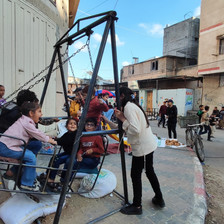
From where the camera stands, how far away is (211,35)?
1678 centimetres

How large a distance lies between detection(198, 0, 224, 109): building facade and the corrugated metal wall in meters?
14.9

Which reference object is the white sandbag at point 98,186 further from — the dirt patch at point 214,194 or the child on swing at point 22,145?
the dirt patch at point 214,194

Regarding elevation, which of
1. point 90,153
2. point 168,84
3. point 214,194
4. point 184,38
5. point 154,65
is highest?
point 184,38

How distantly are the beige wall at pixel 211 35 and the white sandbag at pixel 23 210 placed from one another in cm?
1746

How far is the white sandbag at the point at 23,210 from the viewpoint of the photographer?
6.57 feet

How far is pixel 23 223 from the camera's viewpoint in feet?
6.46

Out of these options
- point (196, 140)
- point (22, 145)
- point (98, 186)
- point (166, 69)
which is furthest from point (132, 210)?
point (166, 69)

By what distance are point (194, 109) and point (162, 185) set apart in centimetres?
1723

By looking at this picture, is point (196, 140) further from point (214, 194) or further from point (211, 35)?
point (211, 35)

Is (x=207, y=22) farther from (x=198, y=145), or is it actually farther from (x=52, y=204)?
(x=52, y=204)

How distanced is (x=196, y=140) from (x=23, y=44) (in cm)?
547

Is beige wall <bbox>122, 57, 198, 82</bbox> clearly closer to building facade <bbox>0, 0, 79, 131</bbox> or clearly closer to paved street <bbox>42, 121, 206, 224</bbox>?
building facade <bbox>0, 0, 79, 131</bbox>

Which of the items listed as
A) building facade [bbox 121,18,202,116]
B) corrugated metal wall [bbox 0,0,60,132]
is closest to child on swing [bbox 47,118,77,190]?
corrugated metal wall [bbox 0,0,60,132]

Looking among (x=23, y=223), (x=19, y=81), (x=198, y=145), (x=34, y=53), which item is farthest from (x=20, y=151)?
(x=198, y=145)
